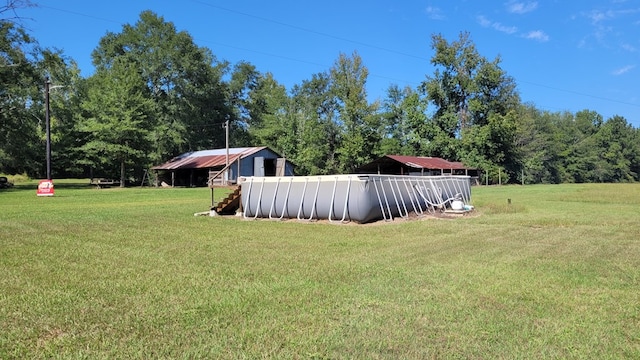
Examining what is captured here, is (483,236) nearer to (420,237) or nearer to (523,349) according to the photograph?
(420,237)

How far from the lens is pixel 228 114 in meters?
65.8

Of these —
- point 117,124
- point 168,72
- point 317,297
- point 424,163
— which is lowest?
point 317,297

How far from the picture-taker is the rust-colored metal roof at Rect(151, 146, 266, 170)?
4438 centimetres

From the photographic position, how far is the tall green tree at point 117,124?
139 ft

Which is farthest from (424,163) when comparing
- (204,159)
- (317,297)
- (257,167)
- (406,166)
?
(317,297)

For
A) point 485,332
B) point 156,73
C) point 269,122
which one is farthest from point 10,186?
point 485,332

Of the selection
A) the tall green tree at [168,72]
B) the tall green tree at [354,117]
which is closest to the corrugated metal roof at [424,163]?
the tall green tree at [354,117]

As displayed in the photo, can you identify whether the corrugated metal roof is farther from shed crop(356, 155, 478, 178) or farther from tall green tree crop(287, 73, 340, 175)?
tall green tree crop(287, 73, 340, 175)

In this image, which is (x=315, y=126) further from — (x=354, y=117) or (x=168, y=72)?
(x=168, y=72)

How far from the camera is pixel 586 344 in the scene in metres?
3.92

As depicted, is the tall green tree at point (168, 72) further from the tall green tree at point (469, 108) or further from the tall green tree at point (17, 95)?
the tall green tree at point (469, 108)

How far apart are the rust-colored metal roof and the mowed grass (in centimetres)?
3421

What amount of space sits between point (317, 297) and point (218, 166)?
40.4 meters

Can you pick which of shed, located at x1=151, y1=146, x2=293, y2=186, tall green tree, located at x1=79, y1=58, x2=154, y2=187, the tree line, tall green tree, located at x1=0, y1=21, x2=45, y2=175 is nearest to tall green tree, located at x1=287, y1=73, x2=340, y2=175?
the tree line
